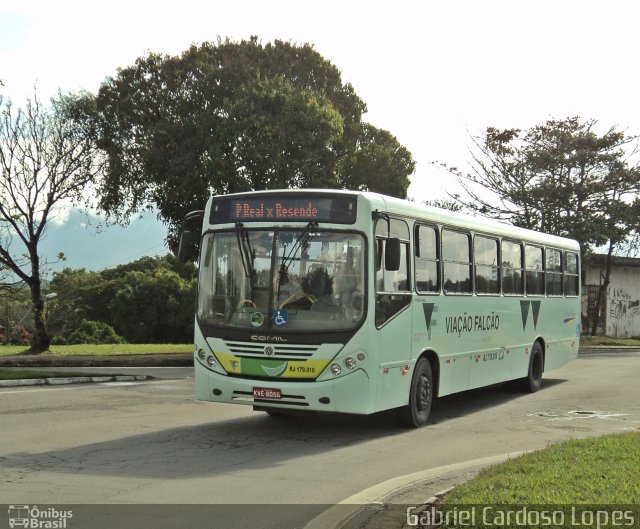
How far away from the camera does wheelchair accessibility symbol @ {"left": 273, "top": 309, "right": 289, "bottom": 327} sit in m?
10.9

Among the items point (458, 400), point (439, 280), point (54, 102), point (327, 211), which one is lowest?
point (458, 400)

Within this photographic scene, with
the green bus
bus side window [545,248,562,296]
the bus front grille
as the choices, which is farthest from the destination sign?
bus side window [545,248,562,296]

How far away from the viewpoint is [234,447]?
10.3 m

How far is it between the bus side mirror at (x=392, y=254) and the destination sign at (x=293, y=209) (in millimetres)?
561

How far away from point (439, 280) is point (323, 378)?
314 cm

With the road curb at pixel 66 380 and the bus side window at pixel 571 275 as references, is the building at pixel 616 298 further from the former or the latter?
the road curb at pixel 66 380

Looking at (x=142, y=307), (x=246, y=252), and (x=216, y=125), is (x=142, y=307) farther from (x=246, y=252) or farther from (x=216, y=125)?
(x=246, y=252)

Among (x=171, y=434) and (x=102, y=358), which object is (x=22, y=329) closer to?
(x=102, y=358)

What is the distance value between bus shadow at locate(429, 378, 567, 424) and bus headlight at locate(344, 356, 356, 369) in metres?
2.83

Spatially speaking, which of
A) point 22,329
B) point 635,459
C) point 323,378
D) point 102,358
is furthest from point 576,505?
point 22,329

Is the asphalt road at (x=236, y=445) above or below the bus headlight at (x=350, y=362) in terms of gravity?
below

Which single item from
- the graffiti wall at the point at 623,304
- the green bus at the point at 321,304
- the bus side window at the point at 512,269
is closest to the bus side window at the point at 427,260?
the green bus at the point at 321,304

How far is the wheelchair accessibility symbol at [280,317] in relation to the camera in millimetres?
10891

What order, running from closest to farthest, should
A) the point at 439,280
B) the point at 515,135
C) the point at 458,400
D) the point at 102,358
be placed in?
the point at 439,280, the point at 458,400, the point at 102,358, the point at 515,135
